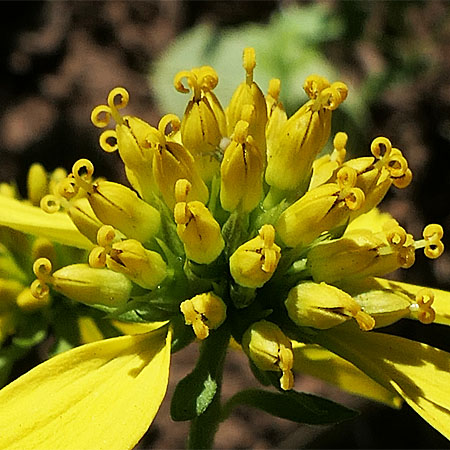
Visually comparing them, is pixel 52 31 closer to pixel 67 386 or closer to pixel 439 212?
pixel 439 212

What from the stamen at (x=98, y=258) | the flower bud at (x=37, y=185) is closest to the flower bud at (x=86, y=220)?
the stamen at (x=98, y=258)

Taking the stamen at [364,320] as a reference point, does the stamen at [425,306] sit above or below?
below

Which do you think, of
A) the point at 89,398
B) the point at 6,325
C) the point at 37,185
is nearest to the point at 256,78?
the point at 37,185

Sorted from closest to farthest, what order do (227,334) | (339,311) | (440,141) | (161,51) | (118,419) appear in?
(118,419) → (339,311) → (227,334) → (440,141) → (161,51)

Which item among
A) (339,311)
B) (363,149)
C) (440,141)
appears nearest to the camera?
(339,311)

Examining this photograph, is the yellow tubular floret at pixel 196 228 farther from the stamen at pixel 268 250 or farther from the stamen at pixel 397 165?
the stamen at pixel 397 165

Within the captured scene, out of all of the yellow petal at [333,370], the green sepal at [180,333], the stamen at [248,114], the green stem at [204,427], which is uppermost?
the stamen at [248,114]

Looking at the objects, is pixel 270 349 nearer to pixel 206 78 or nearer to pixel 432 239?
pixel 432 239

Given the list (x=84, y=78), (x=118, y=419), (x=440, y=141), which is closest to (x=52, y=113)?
(x=84, y=78)

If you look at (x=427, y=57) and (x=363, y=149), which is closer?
(x=363, y=149)
